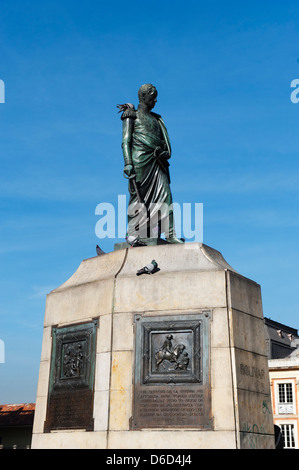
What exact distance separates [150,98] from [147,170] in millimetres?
1638

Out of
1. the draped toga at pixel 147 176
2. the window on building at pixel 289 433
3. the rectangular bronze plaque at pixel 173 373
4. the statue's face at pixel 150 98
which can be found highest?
the statue's face at pixel 150 98

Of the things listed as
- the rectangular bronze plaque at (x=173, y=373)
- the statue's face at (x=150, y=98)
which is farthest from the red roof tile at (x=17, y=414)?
the rectangular bronze plaque at (x=173, y=373)

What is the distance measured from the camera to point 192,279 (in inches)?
413

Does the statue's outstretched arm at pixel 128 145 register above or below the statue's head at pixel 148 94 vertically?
below

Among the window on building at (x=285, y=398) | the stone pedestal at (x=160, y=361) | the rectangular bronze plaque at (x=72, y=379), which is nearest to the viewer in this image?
the stone pedestal at (x=160, y=361)

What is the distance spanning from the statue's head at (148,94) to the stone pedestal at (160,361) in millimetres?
3621

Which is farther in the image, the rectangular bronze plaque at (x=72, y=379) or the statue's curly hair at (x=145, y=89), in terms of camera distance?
the statue's curly hair at (x=145, y=89)

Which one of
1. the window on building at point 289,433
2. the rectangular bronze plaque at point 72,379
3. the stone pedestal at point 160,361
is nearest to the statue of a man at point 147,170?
the stone pedestal at point 160,361

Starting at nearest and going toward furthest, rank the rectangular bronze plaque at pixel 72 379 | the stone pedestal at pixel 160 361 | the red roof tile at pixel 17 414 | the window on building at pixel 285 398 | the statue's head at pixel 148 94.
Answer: the stone pedestal at pixel 160 361
the rectangular bronze plaque at pixel 72 379
the statue's head at pixel 148 94
the red roof tile at pixel 17 414
the window on building at pixel 285 398

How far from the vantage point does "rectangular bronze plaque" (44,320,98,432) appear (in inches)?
414

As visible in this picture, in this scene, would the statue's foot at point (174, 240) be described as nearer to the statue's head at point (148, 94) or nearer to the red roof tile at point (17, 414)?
the statue's head at point (148, 94)

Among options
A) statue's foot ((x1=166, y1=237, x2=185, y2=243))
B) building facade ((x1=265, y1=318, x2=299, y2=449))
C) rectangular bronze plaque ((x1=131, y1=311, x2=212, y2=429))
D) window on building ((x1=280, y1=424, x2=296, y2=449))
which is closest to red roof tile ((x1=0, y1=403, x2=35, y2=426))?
building facade ((x1=265, y1=318, x2=299, y2=449))

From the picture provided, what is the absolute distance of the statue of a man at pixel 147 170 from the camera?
1248cm
